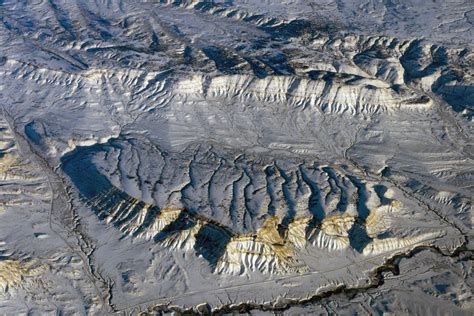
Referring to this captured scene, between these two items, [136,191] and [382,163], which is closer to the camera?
[136,191]

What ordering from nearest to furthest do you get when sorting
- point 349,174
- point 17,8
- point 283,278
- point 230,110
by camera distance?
1. point 283,278
2. point 349,174
3. point 230,110
4. point 17,8

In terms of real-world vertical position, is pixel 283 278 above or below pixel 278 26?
below

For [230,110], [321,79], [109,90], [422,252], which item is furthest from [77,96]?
[422,252]

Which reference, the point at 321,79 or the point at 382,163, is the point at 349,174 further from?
the point at 321,79

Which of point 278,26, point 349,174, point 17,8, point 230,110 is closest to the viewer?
point 349,174

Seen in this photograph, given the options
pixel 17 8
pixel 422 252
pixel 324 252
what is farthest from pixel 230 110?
pixel 17 8

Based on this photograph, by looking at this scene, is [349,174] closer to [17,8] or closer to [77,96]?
[77,96]
